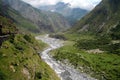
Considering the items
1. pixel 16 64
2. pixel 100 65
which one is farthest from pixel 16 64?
pixel 100 65

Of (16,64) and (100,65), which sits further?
(100,65)

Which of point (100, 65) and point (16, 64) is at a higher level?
point (16, 64)

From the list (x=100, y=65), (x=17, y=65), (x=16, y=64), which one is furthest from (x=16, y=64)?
(x=100, y=65)

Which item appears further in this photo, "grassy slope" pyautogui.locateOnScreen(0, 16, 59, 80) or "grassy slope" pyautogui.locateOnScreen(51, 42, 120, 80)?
"grassy slope" pyautogui.locateOnScreen(51, 42, 120, 80)

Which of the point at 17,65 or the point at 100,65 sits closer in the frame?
the point at 17,65

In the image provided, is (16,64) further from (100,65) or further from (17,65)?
(100,65)

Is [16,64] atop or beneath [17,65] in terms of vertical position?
atop

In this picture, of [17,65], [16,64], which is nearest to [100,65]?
[17,65]

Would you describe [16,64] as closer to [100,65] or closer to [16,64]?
[16,64]

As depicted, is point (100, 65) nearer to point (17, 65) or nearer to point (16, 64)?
point (17, 65)

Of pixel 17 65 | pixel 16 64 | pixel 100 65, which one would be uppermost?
pixel 16 64

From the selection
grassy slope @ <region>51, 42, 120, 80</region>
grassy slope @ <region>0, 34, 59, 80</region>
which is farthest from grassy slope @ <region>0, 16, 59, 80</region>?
grassy slope @ <region>51, 42, 120, 80</region>

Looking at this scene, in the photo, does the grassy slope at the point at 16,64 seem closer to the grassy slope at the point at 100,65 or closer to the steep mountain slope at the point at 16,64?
the steep mountain slope at the point at 16,64

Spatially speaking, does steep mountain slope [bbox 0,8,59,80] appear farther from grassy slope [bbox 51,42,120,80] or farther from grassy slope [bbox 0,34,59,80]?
grassy slope [bbox 51,42,120,80]
